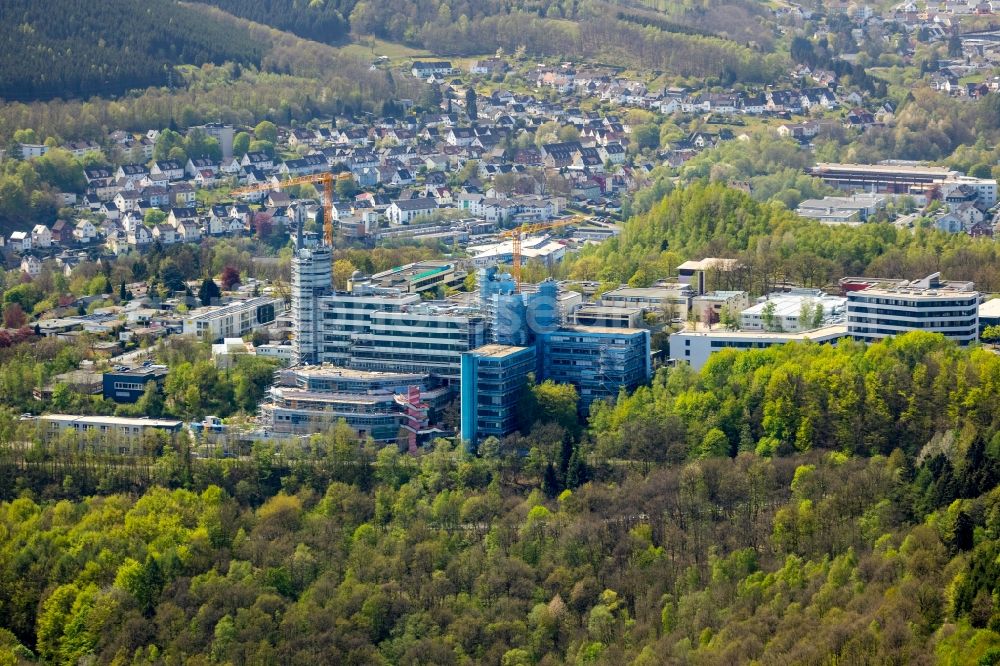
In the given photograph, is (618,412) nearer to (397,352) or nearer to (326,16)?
(397,352)

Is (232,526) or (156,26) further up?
(156,26)

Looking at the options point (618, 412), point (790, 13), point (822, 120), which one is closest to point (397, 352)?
point (618, 412)

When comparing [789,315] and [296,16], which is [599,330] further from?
[296,16]

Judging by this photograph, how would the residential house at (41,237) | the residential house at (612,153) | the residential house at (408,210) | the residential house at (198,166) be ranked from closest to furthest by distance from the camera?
the residential house at (41,237), the residential house at (408,210), the residential house at (198,166), the residential house at (612,153)

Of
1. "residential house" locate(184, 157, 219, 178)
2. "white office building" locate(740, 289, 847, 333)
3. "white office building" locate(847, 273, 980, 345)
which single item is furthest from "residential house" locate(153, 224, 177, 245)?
"white office building" locate(847, 273, 980, 345)

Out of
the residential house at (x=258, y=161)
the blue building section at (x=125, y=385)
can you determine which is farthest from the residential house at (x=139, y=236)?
the blue building section at (x=125, y=385)

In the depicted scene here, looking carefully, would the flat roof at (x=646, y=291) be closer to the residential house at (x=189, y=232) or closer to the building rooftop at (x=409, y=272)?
the building rooftop at (x=409, y=272)
